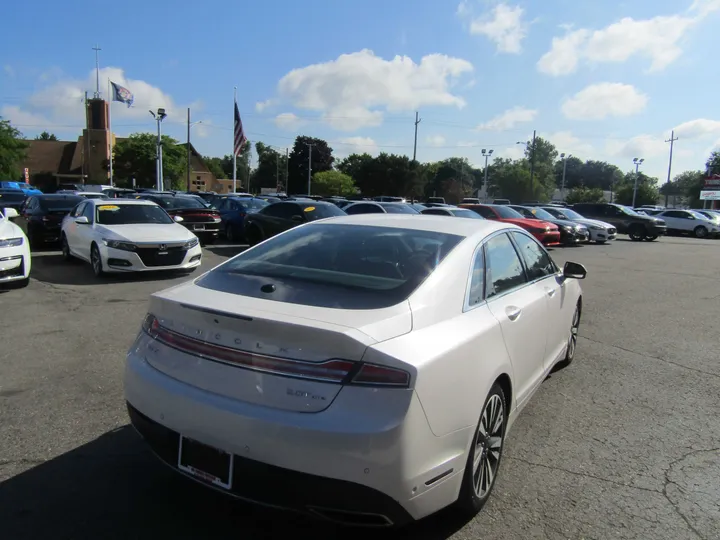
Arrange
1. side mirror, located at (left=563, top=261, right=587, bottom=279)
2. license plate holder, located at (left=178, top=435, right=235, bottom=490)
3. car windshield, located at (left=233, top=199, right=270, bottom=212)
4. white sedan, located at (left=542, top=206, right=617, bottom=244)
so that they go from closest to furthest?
license plate holder, located at (left=178, top=435, right=235, bottom=490)
side mirror, located at (left=563, top=261, right=587, bottom=279)
car windshield, located at (left=233, top=199, right=270, bottom=212)
white sedan, located at (left=542, top=206, right=617, bottom=244)

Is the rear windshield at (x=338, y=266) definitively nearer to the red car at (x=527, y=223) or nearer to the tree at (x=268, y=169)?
the red car at (x=527, y=223)

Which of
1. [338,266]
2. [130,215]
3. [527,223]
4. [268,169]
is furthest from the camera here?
[268,169]

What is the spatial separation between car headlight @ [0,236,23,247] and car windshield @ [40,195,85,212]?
6.15 meters

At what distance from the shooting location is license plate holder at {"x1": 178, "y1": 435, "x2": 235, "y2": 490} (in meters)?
2.39

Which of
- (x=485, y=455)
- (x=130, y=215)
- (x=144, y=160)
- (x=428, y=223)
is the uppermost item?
(x=144, y=160)

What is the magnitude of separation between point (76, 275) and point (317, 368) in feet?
31.5

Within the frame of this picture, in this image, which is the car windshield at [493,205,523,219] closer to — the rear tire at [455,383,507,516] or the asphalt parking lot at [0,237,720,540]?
the asphalt parking lot at [0,237,720,540]

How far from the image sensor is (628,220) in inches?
1107

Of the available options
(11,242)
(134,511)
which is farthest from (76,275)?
(134,511)

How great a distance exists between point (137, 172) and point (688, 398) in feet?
236

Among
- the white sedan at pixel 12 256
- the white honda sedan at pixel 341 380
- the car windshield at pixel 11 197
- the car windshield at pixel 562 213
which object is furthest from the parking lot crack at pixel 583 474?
the car windshield at pixel 11 197

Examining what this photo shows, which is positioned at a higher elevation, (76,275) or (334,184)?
(334,184)

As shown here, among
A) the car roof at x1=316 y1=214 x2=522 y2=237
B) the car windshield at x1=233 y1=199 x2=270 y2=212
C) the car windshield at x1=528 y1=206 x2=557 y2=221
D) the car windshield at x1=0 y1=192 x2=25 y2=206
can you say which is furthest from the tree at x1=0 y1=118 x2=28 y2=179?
the car roof at x1=316 y1=214 x2=522 y2=237

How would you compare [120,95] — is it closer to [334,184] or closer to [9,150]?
[9,150]
